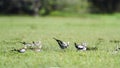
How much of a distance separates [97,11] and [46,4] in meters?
9.70

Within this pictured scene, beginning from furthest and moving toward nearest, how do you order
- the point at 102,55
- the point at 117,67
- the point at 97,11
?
the point at 97,11 → the point at 102,55 → the point at 117,67

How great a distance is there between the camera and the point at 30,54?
12.0 m

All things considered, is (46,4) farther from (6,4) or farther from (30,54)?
(30,54)

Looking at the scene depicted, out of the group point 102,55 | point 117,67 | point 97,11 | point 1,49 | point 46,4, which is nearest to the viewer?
point 117,67

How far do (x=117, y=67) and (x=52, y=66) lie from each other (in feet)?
5.36

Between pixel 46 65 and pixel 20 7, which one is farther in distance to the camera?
pixel 20 7

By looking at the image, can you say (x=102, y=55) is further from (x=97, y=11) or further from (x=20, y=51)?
(x=97, y=11)

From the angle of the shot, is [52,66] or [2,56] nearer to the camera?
[52,66]

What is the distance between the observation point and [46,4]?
166ft

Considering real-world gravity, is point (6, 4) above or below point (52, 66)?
below

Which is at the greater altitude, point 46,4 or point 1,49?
point 1,49

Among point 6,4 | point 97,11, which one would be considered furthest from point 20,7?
point 97,11

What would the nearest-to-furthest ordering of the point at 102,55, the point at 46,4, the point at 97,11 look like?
the point at 102,55 → the point at 46,4 → the point at 97,11

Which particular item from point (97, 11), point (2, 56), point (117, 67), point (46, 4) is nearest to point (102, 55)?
point (117, 67)
